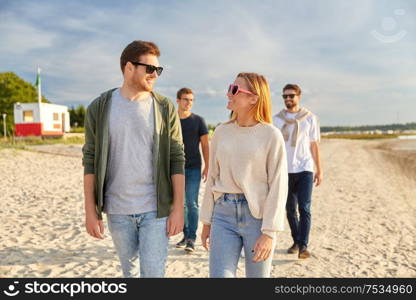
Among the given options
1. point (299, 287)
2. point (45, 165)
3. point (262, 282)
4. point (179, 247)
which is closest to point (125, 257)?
point (262, 282)

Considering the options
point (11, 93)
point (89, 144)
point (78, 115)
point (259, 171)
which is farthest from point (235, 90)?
point (78, 115)

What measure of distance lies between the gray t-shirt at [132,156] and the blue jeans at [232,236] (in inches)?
18.3

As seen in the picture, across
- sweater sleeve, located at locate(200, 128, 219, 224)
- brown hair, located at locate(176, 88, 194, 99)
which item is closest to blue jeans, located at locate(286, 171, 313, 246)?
brown hair, located at locate(176, 88, 194, 99)

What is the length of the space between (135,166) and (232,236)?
2.60 feet

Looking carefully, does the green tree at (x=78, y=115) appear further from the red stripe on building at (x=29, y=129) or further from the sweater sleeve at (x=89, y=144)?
the sweater sleeve at (x=89, y=144)

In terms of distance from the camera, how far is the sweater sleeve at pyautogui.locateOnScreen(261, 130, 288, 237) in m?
2.53

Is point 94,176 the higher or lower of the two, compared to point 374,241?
higher

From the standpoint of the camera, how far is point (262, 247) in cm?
251

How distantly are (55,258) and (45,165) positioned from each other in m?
13.0

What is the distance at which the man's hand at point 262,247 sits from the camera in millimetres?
2512

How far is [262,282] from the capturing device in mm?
2801

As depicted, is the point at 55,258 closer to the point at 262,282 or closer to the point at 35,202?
the point at 262,282

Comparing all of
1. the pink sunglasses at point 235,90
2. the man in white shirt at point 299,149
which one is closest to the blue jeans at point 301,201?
the man in white shirt at point 299,149

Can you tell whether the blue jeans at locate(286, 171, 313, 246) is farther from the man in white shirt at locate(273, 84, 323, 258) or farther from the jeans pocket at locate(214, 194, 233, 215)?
the jeans pocket at locate(214, 194, 233, 215)
